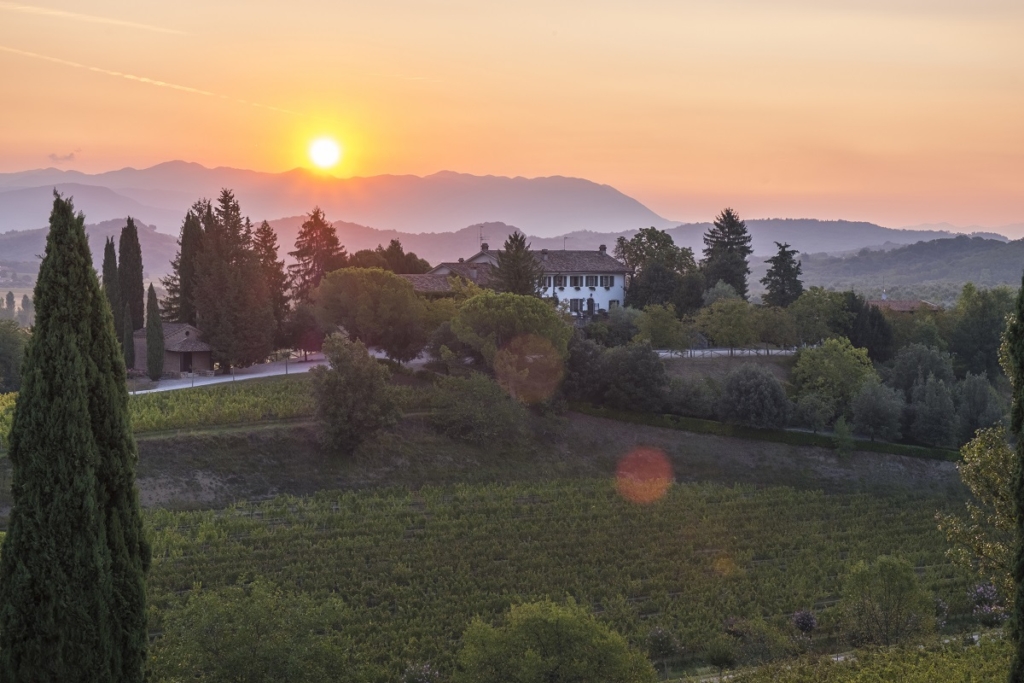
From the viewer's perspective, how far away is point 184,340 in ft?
171

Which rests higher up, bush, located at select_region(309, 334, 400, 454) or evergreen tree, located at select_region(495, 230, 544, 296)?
evergreen tree, located at select_region(495, 230, 544, 296)

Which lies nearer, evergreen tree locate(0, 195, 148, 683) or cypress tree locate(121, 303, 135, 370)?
evergreen tree locate(0, 195, 148, 683)

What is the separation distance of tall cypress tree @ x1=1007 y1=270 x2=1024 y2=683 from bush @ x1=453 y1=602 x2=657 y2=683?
6675mm

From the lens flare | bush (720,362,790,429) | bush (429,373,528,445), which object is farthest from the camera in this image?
bush (720,362,790,429)

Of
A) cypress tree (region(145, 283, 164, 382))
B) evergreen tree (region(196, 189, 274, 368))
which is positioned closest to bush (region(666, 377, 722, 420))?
evergreen tree (region(196, 189, 274, 368))

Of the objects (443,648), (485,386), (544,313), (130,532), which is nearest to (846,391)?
(544,313)

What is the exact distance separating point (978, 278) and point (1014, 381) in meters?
205

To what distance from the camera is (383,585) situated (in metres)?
27.7

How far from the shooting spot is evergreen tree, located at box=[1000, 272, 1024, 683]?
1334cm

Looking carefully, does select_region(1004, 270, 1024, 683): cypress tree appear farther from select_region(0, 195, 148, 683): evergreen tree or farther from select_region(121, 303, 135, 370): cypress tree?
select_region(121, 303, 135, 370): cypress tree

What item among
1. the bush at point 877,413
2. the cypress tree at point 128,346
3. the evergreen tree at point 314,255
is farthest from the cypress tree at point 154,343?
the bush at point 877,413

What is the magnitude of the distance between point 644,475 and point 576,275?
3350cm

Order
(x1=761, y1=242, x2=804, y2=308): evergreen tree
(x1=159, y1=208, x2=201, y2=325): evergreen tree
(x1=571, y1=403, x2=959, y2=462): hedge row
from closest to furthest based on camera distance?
1. (x1=571, y1=403, x2=959, y2=462): hedge row
2. (x1=159, y1=208, x2=201, y2=325): evergreen tree
3. (x1=761, y1=242, x2=804, y2=308): evergreen tree

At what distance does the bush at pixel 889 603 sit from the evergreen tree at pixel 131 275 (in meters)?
45.7
